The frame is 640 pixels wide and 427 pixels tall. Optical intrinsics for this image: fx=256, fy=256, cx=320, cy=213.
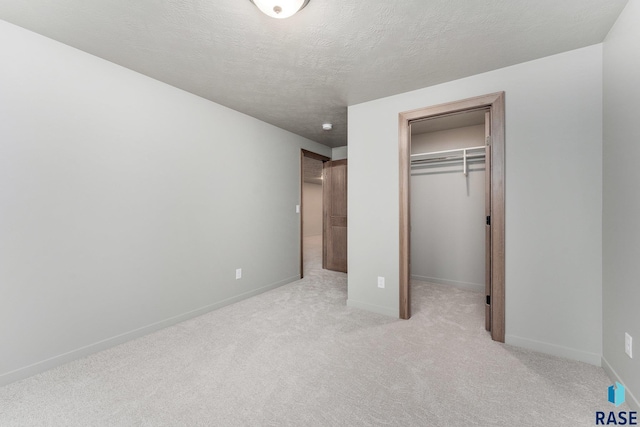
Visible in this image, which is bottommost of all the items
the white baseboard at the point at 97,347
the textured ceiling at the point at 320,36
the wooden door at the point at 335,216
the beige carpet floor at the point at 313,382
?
the beige carpet floor at the point at 313,382

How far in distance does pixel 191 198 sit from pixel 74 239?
102 cm

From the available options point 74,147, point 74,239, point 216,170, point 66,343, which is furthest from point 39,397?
point 216,170

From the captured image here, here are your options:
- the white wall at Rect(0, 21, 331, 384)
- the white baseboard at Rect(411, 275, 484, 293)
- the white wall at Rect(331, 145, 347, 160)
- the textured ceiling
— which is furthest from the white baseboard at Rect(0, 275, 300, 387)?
the white wall at Rect(331, 145, 347, 160)

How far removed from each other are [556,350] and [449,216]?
2189mm

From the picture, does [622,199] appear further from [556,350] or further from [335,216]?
[335,216]

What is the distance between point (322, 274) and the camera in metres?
4.64

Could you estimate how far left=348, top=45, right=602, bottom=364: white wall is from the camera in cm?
192

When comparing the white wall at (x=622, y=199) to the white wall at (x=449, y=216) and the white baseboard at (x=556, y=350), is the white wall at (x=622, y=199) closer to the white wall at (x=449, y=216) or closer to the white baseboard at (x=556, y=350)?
the white baseboard at (x=556, y=350)

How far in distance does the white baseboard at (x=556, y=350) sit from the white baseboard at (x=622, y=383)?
0.07 metres

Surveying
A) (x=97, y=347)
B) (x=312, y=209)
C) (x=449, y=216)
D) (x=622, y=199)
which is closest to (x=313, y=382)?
(x=97, y=347)

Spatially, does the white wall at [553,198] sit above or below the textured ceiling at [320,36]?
below

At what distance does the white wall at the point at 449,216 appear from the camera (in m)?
3.71

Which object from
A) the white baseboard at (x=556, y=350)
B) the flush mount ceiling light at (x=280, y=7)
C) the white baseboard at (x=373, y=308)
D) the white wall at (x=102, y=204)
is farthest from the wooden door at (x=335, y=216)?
the flush mount ceiling light at (x=280, y=7)

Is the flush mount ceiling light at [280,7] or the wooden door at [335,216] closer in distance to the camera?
the flush mount ceiling light at [280,7]
